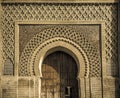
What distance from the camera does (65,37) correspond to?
13.9 metres

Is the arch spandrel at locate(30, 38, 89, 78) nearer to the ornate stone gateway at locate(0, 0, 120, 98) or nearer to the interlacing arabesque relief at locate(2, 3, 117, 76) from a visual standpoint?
the ornate stone gateway at locate(0, 0, 120, 98)

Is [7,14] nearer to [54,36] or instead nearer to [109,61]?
[54,36]

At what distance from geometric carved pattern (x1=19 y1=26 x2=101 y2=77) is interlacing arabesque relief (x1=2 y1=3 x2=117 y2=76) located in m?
0.44

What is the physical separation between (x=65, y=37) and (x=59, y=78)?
1.50 m

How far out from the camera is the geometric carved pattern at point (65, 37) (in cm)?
1379

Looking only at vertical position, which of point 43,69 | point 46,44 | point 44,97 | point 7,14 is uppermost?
point 7,14

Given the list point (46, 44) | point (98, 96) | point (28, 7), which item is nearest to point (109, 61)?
point (98, 96)

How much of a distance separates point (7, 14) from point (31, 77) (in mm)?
2354

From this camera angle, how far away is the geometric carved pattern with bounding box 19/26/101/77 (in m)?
13.8

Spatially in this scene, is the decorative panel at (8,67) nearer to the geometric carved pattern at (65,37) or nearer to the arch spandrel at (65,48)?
the geometric carved pattern at (65,37)

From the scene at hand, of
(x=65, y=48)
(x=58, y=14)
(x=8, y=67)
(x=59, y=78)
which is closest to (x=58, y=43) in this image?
(x=65, y=48)

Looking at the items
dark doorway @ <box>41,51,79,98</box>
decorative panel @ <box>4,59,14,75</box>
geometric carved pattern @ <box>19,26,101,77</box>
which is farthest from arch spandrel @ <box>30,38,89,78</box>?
decorative panel @ <box>4,59,14,75</box>

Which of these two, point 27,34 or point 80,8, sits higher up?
point 80,8

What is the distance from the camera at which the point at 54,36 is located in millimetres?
13852
